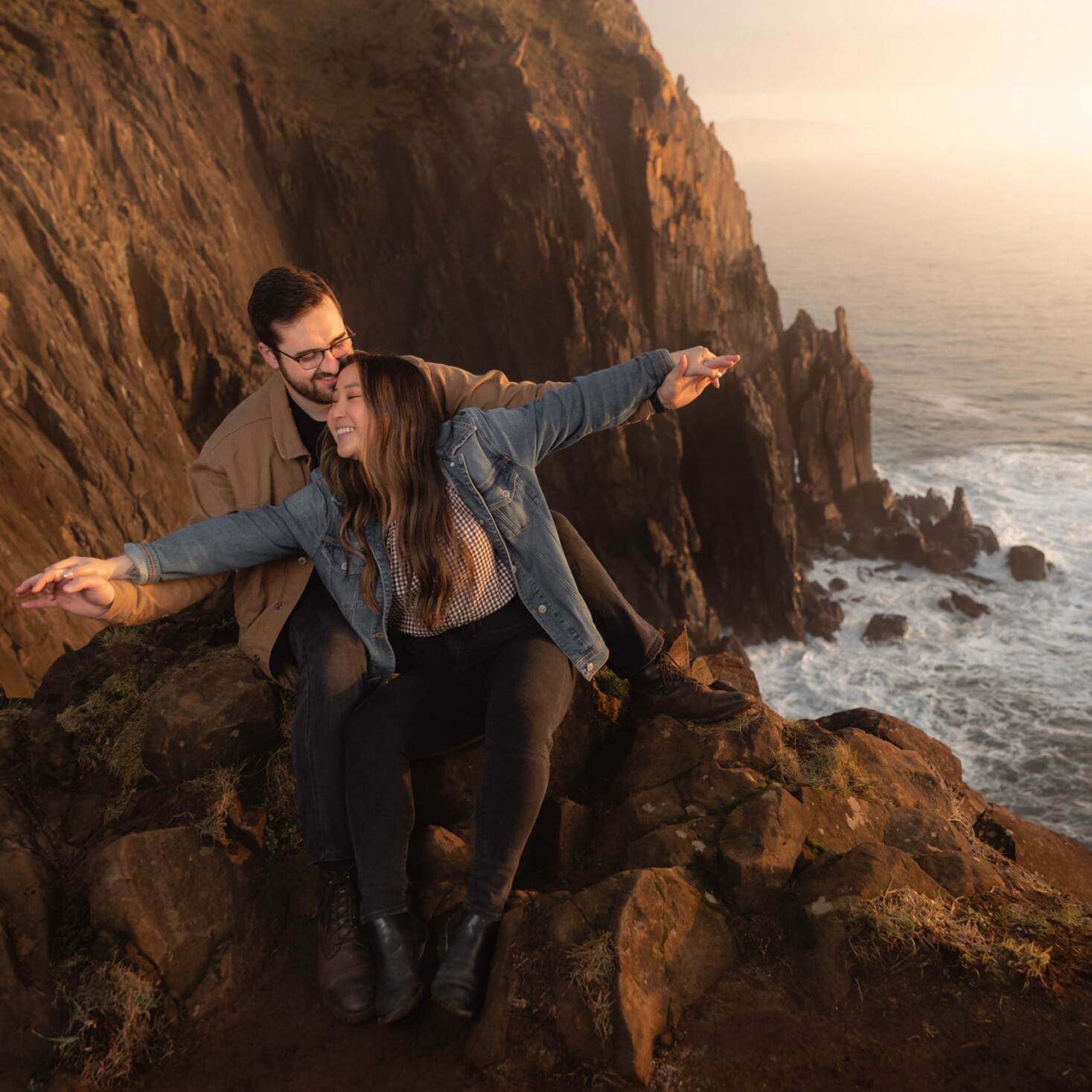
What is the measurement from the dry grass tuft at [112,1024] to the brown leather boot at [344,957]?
778mm

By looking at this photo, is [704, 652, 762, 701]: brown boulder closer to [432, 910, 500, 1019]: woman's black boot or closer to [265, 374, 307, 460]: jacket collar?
[432, 910, 500, 1019]: woman's black boot

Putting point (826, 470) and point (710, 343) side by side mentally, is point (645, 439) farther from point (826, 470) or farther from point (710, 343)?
point (826, 470)

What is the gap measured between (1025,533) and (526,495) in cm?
3482

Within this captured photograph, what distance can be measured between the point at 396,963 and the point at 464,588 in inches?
73.0

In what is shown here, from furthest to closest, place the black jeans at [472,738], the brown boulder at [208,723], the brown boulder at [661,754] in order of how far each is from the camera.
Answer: the brown boulder at [661,754], the brown boulder at [208,723], the black jeans at [472,738]

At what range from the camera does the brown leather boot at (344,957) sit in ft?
12.6

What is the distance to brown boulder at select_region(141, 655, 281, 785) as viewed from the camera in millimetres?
5051

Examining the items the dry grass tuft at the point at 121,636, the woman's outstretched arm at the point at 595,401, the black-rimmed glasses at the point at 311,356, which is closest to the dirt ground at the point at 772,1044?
the woman's outstretched arm at the point at 595,401

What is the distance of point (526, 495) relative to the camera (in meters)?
4.65

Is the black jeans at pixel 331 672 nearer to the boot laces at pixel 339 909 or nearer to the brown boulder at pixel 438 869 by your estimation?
the boot laces at pixel 339 909

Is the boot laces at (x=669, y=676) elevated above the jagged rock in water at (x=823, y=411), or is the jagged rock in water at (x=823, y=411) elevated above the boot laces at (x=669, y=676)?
the boot laces at (x=669, y=676)

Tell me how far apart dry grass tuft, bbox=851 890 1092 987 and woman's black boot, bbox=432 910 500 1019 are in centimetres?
176

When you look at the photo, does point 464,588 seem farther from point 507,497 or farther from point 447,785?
point 447,785

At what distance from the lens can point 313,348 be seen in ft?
A: 16.4
